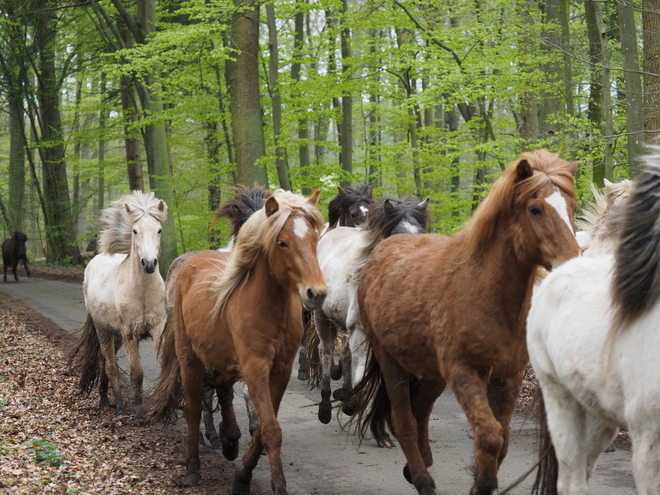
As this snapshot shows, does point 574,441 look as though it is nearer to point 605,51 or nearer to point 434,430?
point 434,430

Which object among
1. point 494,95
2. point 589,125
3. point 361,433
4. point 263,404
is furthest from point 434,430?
point 494,95

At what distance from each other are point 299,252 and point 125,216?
4.53m

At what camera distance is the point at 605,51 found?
12.5m

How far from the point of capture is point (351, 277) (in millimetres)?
8242

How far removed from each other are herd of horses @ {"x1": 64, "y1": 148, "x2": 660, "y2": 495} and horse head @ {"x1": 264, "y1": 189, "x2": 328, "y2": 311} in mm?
13

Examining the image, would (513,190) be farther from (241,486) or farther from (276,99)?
(276,99)

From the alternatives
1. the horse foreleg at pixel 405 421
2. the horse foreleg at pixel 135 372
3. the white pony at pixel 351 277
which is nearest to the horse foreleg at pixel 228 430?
the white pony at pixel 351 277

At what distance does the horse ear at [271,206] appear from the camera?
5648 mm

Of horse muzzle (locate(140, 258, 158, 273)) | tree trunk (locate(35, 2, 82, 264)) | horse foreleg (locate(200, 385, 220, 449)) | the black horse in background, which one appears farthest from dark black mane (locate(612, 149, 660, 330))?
tree trunk (locate(35, 2, 82, 264))

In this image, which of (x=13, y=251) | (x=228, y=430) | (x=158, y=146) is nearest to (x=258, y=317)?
(x=228, y=430)

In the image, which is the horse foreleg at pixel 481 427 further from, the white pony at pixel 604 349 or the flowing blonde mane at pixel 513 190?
the flowing blonde mane at pixel 513 190

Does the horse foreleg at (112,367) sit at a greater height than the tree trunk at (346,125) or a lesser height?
lesser

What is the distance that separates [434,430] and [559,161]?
4.26 meters

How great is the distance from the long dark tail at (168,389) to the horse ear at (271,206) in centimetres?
240
